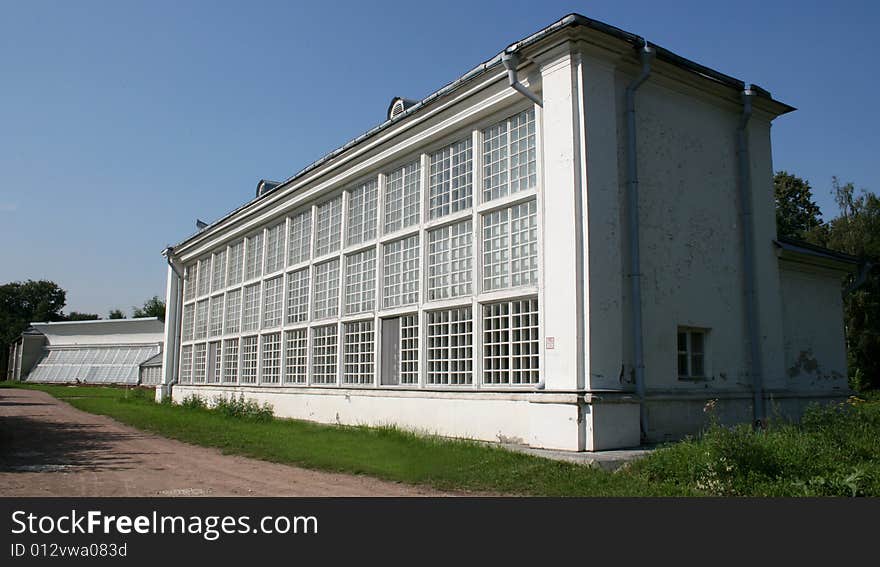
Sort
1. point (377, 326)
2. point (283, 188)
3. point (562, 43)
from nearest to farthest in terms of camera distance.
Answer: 1. point (562, 43)
2. point (377, 326)
3. point (283, 188)

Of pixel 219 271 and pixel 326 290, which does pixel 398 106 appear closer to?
pixel 326 290

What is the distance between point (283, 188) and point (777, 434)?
16391mm

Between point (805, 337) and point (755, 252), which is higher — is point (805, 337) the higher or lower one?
the lower one

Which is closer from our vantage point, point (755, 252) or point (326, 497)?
point (326, 497)

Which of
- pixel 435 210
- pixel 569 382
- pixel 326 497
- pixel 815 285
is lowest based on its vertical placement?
pixel 326 497

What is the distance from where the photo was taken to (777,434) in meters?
9.17

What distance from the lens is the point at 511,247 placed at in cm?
1283

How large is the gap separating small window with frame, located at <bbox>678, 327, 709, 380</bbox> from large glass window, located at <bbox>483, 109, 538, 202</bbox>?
3999 mm

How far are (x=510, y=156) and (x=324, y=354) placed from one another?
350 inches

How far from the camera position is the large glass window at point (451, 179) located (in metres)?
14.2

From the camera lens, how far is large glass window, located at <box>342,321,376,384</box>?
17.1 m

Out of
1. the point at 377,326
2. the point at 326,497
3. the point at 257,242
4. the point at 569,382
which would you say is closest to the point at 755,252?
the point at 569,382

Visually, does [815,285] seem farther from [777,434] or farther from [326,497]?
[326,497]

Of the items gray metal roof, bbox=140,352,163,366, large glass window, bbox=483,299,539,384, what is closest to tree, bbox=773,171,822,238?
large glass window, bbox=483,299,539,384
